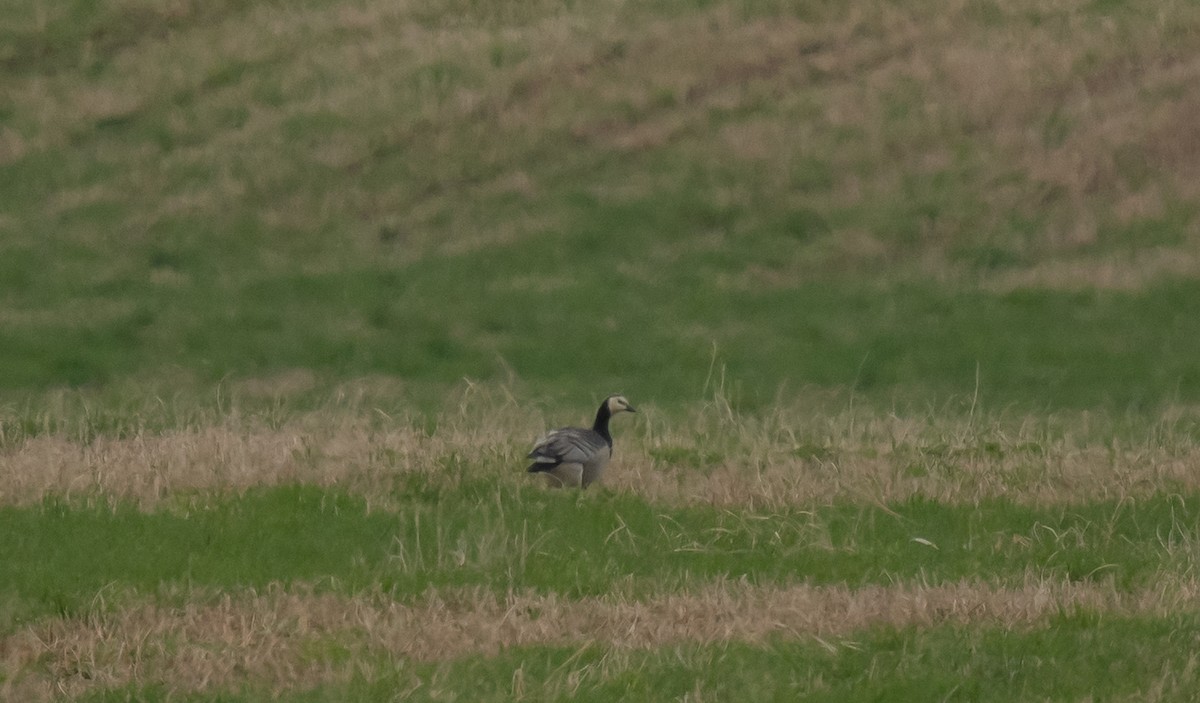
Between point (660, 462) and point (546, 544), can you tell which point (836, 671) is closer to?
point (546, 544)

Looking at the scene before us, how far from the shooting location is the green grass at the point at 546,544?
11.3m

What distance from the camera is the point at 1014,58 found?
3934cm

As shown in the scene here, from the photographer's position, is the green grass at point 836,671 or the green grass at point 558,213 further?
the green grass at point 558,213

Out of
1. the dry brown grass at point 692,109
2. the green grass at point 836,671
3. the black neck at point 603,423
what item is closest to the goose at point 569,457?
the black neck at point 603,423

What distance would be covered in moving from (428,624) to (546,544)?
2.15 m

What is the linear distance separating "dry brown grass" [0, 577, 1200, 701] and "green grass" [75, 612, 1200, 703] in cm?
20

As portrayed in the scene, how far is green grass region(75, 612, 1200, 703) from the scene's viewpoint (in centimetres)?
898

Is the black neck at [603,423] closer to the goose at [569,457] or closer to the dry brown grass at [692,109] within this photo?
the goose at [569,457]

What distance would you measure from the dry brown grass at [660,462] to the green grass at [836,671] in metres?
3.80

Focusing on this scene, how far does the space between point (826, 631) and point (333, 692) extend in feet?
8.63

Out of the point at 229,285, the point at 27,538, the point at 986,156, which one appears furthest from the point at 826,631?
the point at 986,156

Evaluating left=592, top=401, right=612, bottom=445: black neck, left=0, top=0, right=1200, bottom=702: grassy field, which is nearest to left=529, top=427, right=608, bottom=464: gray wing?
left=0, top=0, right=1200, bottom=702: grassy field

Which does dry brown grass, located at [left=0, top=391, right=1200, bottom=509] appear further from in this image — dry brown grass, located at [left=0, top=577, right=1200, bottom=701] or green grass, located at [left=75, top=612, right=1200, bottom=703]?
green grass, located at [left=75, top=612, right=1200, bottom=703]

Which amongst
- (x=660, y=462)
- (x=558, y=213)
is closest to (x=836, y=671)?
(x=660, y=462)
